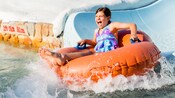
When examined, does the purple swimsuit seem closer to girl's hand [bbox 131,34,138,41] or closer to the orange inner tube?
girl's hand [bbox 131,34,138,41]

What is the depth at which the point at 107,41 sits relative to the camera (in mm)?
4016

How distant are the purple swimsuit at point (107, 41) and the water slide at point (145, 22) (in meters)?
1.30

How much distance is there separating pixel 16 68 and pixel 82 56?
3.56 ft

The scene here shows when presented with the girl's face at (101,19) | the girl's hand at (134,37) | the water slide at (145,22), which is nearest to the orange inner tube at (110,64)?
A: the girl's hand at (134,37)

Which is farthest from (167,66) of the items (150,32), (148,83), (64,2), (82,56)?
(64,2)

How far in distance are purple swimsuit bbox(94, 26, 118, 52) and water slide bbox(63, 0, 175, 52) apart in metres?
1.30

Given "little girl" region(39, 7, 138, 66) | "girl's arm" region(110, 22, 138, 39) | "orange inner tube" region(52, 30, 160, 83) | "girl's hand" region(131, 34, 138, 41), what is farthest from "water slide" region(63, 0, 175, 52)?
"orange inner tube" region(52, 30, 160, 83)

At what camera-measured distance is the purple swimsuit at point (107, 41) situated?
401 cm

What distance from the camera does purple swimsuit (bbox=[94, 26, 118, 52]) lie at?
4012 millimetres

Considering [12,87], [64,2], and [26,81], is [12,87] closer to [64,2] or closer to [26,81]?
[26,81]

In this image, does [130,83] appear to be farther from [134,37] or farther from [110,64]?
[134,37]

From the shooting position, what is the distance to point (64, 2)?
6.26m

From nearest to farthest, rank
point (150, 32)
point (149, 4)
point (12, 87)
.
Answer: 1. point (12, 87)
2. point (150, 32)
3. point (149, 4)

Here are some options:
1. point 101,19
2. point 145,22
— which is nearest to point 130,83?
point 101,19
